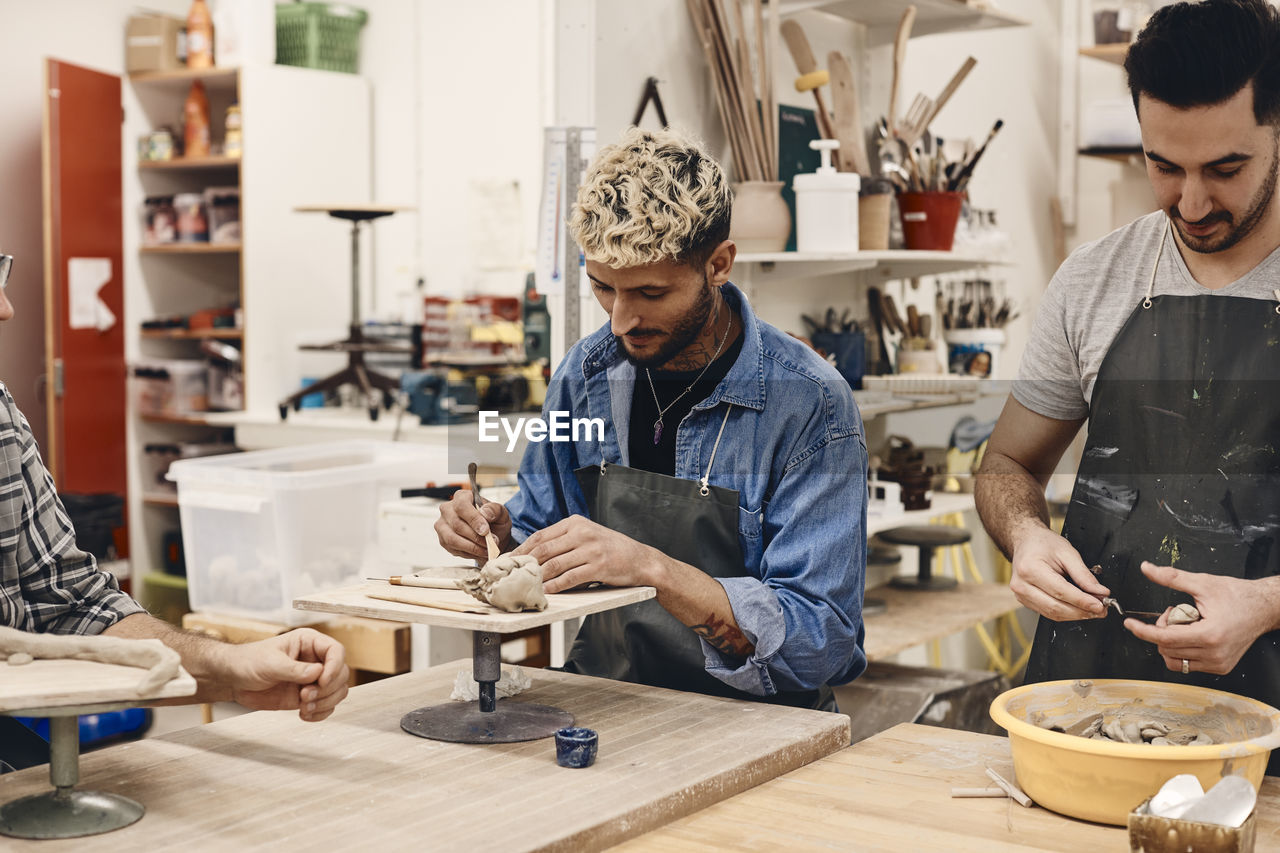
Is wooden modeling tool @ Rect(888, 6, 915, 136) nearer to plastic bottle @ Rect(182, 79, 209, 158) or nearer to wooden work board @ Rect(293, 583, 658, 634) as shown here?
wooden work board @ Rect(293, 583, 658, 634)

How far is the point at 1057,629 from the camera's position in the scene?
6.58ft

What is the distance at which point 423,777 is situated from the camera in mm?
1543

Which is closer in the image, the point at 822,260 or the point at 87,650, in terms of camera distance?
the point at 87,650

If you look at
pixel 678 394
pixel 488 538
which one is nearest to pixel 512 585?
pixel 488 538

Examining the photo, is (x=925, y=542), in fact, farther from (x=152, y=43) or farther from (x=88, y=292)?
(x=152, y=43)

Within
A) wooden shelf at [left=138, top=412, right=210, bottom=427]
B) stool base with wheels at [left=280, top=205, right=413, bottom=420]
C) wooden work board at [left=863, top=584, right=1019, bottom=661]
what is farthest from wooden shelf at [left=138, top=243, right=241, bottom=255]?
wooden work board at [left=863, top=584, right=1019, bottom=661]

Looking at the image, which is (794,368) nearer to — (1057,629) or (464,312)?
(1057,629)

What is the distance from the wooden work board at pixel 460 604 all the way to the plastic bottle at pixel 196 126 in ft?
14.4

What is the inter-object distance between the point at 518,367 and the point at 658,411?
2142 millimetres

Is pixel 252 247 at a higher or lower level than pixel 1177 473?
higher

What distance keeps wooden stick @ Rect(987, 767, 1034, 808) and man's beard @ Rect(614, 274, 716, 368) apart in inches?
30.5

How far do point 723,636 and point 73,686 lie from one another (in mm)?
878

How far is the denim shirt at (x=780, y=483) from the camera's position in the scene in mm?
1855

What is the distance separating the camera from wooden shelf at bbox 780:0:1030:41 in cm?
349
